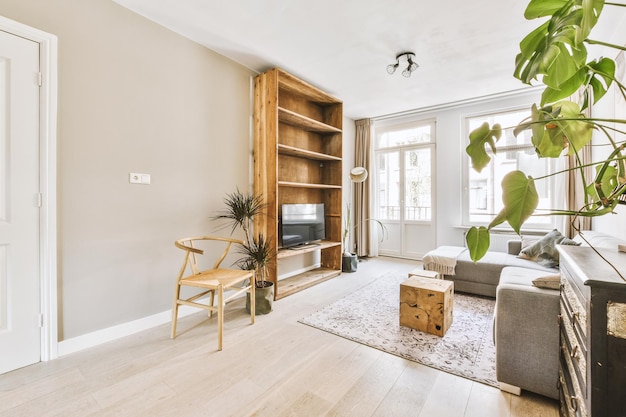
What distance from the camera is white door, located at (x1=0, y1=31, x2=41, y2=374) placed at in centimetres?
185

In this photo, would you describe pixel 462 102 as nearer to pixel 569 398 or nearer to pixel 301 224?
pixel 301 224

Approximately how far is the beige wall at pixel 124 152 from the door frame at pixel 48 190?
0.17 feet

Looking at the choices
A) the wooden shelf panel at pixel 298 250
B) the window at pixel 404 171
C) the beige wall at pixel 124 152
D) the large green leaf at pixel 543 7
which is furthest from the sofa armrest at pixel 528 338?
the window at pixel 404 171

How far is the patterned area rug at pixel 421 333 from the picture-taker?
197 centimetres

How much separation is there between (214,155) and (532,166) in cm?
453

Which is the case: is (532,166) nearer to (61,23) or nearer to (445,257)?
(445,257)

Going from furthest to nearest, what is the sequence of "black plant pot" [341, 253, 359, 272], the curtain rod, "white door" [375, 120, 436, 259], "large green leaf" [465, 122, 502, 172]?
"white door" [375, 120, 436, 259], "black plant pot" [341, 253, 359, 272], the curtain rod, "large green leaf" [465, 122, 502, 172]

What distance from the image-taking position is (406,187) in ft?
17.6

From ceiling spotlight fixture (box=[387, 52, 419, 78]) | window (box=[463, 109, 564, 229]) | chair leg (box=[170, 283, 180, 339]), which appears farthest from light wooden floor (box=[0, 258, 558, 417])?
window (box=[463, 109, 564, 229])

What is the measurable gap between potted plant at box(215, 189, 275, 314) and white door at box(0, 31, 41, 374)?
1.46 meters

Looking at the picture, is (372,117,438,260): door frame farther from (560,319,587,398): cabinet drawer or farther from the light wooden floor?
(560,319,587,398): cabinet drawer

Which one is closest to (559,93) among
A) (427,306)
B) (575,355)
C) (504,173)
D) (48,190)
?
(575,355)

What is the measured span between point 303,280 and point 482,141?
3194 millimetres

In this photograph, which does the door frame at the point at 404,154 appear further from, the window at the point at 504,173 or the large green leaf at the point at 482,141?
the large green leaf at the point at 482,141
